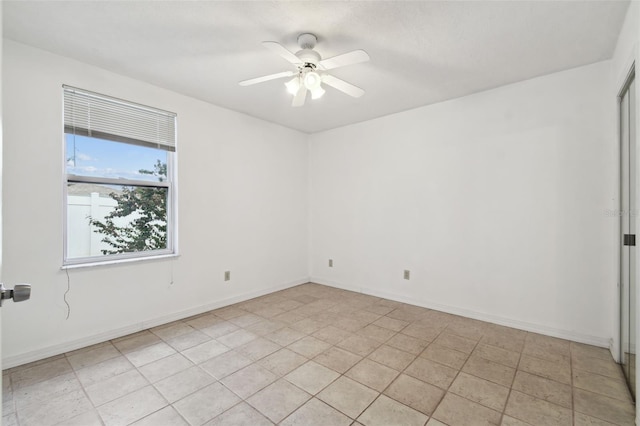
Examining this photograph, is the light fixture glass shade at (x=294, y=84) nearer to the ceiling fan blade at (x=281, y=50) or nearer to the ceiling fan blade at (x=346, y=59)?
the ceiling fan blade at (x=281, y=50)

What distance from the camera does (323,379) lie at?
2.31 metres

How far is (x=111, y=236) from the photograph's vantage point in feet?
10.0

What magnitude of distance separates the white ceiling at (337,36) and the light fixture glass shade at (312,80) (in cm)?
28

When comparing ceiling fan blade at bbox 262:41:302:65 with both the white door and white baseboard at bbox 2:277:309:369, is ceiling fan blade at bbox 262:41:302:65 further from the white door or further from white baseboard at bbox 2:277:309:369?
white baseboard at bbox 2:277:309:369

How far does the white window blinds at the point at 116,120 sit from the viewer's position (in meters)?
2.77

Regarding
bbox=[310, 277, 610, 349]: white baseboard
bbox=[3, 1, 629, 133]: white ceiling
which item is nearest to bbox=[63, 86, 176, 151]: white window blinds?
bbox=[3, 1, 629, 133]: white ceiling

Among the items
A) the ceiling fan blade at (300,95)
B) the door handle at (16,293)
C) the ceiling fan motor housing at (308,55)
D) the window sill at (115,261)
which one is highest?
the ceiling fan motor housing at (308,55)

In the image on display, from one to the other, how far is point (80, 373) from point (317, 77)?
2.86 m

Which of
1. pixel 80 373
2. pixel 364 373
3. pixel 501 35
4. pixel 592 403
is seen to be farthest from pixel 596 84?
pixel 80 373

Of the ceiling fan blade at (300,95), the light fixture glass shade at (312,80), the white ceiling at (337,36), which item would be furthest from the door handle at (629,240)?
the ceiling fan blade at (300,95)

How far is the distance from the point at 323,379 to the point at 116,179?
2620 mm

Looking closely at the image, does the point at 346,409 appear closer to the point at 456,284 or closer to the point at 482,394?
the point at 482,394

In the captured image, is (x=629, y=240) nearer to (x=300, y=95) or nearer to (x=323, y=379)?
(x=323, y=379)

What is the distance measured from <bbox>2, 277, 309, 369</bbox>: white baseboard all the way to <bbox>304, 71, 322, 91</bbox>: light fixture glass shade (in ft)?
8.85
